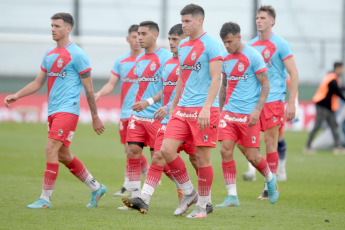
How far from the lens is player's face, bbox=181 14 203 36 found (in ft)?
25.7

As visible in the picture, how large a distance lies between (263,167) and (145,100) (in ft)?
6.57

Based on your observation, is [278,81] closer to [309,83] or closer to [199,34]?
[199,34]

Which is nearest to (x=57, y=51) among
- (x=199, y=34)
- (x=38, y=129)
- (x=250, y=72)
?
(x=199, y=34)

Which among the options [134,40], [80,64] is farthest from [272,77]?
[80,64]

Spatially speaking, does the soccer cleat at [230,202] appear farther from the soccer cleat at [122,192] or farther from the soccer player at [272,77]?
the soccer cleat at [122,192]

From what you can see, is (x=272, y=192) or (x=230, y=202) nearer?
(x=230, y=202)

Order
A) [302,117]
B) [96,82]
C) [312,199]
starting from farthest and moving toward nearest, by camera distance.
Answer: [96,82] → [302,117] → [312,199]

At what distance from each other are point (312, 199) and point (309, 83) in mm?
23291

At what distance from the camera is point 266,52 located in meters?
10.3

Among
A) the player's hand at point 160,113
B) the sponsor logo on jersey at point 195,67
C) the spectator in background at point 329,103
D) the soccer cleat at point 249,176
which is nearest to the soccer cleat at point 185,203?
the player's hand at point 160,113

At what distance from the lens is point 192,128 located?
7.81 m

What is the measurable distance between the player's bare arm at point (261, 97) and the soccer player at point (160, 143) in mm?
923

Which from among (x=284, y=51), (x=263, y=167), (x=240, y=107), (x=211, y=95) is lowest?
(x=263, y=167)

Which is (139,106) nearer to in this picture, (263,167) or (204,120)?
(204,120)
